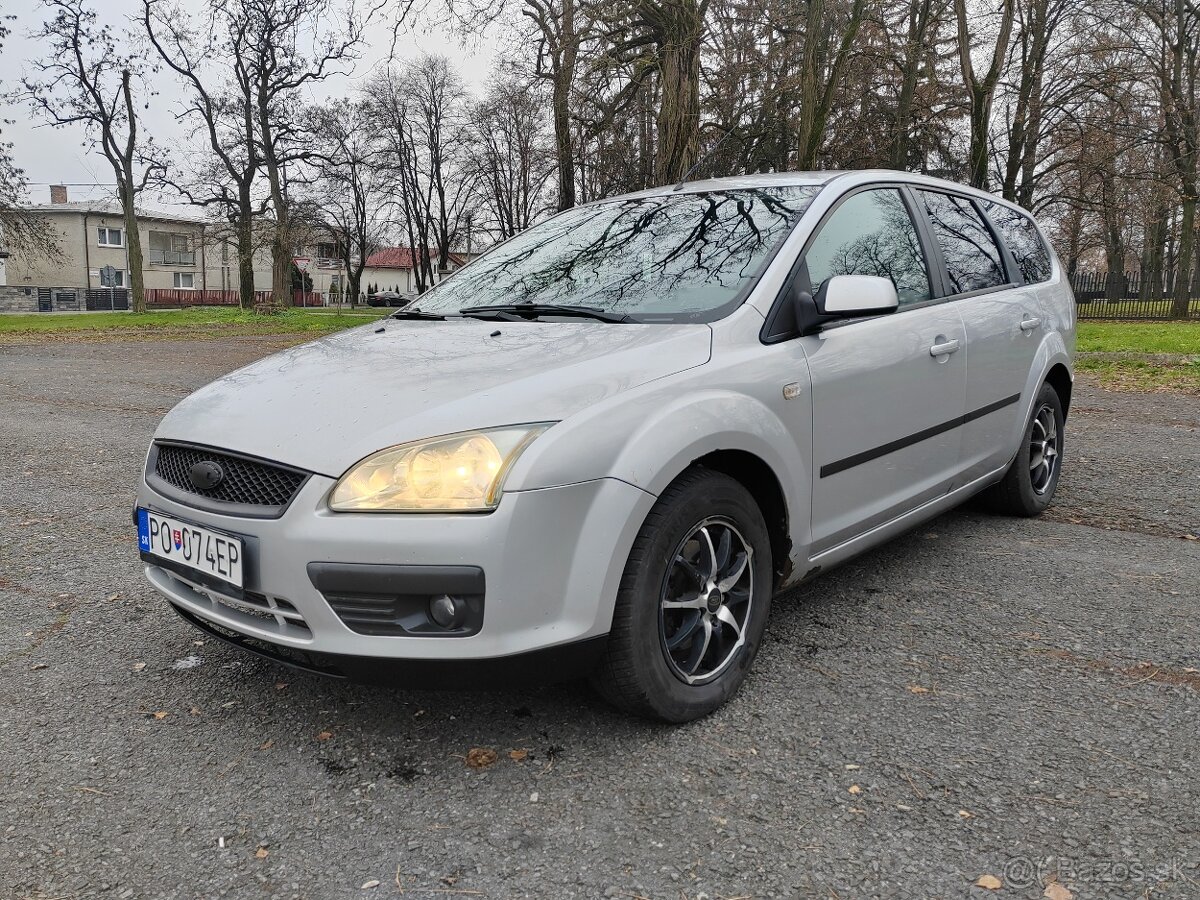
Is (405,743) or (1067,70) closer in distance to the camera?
(405,743)

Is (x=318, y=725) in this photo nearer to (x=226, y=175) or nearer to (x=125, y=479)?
(x=125, y=479)

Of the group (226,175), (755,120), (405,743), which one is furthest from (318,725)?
(226,175)

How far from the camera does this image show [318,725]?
2506 millimetres

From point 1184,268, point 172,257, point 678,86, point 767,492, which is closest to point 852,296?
point 767,492

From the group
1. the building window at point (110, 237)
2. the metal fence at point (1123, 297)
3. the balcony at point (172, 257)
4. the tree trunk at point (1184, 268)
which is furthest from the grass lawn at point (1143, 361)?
the balcony at point (172, 257)

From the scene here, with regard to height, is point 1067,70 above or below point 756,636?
above

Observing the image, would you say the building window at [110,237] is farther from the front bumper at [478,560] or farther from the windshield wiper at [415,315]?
the front bumper at [478,560]

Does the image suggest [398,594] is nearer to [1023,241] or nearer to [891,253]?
[891,253]

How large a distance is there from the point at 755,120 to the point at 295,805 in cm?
1781

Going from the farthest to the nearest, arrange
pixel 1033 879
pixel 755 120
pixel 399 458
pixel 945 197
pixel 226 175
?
pixel 226 175, pixel 755 120, pixel 945 197, pixel 399 458, pixel 1033 879

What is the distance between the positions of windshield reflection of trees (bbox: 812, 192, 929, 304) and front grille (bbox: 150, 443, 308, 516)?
202 centimetres

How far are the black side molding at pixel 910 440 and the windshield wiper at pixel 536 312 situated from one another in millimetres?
828

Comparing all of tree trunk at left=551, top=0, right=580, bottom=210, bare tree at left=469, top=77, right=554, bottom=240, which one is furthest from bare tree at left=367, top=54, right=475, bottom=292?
tree trunk at left=551, top=0, right=580, bottom=210

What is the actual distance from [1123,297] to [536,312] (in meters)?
36.3
